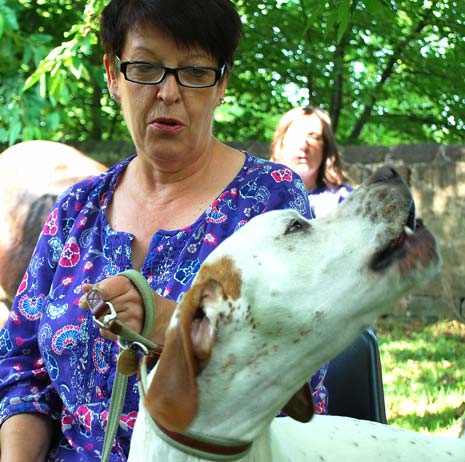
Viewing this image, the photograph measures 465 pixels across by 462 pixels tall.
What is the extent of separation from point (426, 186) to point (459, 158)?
339 millimetres

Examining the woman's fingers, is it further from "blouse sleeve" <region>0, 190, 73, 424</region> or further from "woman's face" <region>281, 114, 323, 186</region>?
"woman's face" <region>281, 114, 323, 186</region>

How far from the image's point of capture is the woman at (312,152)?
5117 mm

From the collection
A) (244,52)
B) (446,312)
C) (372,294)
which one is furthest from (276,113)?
(372,294)

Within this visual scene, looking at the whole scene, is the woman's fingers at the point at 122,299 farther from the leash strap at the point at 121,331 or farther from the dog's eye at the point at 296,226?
the dog's eye at the point at 296,226

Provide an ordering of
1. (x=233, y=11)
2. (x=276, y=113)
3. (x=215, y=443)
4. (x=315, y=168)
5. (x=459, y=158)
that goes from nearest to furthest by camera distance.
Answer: (x=215, y=443)
(x=233, y=11)
(x=315, y=168)
(x=459, y=158)
(x=276, y=113)

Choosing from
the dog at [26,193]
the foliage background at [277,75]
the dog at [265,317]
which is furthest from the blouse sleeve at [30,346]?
the foliage background at [277,75]

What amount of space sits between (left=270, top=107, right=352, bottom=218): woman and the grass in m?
1.31

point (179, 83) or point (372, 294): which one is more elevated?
point (179, 83)

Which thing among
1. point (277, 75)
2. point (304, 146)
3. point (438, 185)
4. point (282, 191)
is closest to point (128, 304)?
point (282, 191)

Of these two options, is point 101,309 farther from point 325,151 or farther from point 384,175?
point 325,151

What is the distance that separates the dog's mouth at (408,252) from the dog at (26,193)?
313 centimetres

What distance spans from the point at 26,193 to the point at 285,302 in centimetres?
332

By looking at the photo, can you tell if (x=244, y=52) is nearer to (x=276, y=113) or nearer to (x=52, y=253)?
(x=276, y=113)

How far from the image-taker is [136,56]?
6.98 feet
